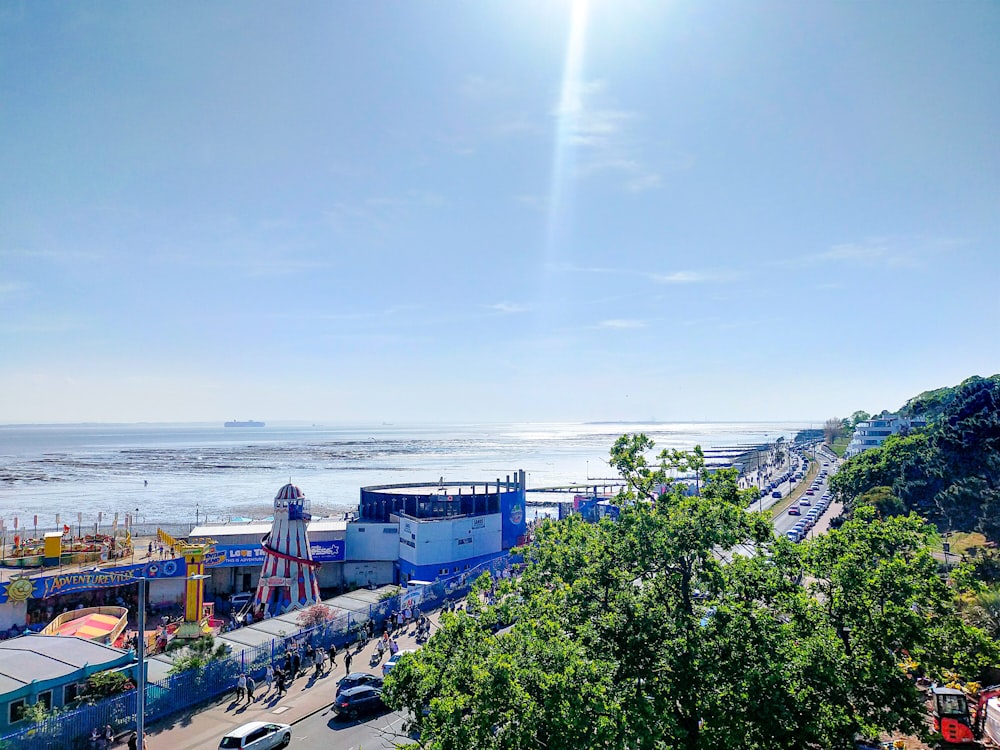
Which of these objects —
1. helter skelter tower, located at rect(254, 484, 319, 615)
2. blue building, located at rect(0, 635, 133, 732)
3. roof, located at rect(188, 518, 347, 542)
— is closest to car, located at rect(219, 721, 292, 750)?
blue building, located at rect(0, 635, 133, 732)

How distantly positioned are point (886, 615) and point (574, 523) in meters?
7.51

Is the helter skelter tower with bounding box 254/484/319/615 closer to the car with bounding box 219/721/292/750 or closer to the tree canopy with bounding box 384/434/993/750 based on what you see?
the car with bounding box 219/721/292/750

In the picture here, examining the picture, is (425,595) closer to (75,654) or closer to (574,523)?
(75,654)

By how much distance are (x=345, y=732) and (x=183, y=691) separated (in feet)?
22.5

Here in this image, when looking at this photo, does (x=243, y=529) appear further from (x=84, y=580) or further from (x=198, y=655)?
(x=198, y=655)

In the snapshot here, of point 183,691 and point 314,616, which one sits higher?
point 314,616

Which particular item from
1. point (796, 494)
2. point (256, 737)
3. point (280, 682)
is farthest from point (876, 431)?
point (256, 737)

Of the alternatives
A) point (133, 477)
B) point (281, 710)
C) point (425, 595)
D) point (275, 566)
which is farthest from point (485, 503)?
point (133, 477)

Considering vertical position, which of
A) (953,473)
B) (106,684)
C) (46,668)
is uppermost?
(953,473)

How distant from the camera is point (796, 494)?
98188 millimetres

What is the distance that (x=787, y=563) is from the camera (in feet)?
48.7

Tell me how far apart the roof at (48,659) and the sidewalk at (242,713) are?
11.0 feet

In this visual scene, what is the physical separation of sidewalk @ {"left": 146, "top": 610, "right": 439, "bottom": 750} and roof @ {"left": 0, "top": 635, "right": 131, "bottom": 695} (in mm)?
3365

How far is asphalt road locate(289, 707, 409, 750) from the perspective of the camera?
20797 millimetres
